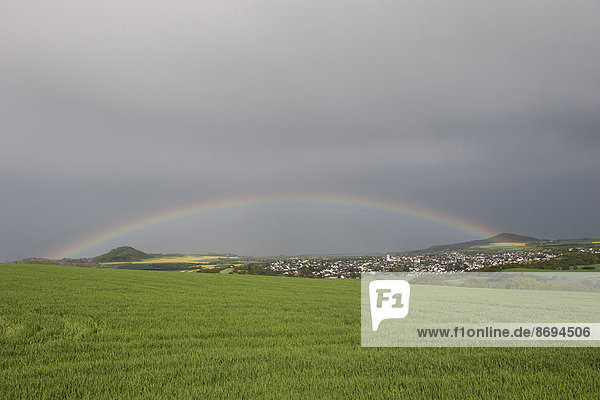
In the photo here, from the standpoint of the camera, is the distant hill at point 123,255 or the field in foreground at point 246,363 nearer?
the field in foreground at point 246,363

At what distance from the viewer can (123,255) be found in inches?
2403

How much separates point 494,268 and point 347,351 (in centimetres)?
3586

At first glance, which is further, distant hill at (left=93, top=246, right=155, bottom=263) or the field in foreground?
distant hill at (left=93, top=246, right=155, bottom=263)

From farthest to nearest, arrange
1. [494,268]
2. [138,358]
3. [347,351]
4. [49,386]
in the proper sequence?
[494,268] → [347,351] → [138,358] → [49,386]

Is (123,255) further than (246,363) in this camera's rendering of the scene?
Yes

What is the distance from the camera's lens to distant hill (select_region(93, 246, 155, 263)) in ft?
190

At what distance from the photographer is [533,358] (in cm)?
616

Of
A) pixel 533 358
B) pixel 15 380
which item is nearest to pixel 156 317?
pixel 15 380

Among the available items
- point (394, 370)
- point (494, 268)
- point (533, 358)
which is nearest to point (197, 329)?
point (394, 370)

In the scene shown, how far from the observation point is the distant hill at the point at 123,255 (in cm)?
5797

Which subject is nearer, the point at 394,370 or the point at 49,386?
the point at 49,386

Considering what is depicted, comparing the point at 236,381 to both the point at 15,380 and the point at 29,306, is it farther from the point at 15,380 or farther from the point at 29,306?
the point at 29,306

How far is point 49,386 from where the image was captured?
479 cm

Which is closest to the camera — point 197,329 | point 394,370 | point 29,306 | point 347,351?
point 394,370
